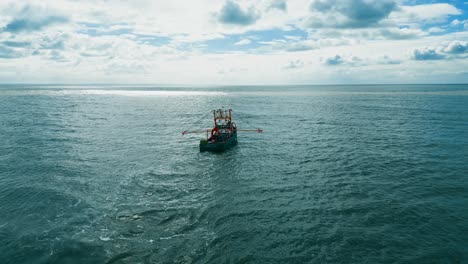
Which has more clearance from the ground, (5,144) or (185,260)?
(5,144)

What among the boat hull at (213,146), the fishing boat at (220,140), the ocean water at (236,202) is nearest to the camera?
the ocean water at (236,202)

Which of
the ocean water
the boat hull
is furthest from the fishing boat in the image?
the ocean water

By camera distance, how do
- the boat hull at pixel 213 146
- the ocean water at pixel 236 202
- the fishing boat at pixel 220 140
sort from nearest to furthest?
the ocean water at pixel 236 202, the boat hull at pixel 213 146, the fishing boat at pixel 220 140

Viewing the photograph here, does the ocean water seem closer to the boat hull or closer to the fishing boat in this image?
the boat hull

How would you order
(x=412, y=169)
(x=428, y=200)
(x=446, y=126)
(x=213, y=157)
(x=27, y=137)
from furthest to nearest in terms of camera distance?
(x=446, y=126) < (x=27, y=137) < (x=213, y=157) < (x=412, y=169) < (x=428, y=200)

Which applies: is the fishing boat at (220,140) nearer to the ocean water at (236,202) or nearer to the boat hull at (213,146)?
the boat hull at (213,146)

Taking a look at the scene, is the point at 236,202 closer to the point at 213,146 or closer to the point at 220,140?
the point at 213,146

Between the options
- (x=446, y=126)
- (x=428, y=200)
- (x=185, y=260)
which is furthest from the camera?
(x=446, y=126)

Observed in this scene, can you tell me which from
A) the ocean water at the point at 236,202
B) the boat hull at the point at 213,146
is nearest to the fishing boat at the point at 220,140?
the boat hull at the point at 213,146

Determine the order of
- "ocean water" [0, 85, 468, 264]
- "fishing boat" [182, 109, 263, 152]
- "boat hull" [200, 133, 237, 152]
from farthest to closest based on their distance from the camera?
1. "fishing boat" [182, 109, 263, 152]
2. "boat hull" [200, 133, 237, 152]
3. "ocean water" [0, 85, 468, 264]

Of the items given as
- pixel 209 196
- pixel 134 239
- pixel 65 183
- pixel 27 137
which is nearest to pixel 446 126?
pixel 209 196

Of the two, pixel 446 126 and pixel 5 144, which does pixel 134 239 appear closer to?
pixel 5 144
